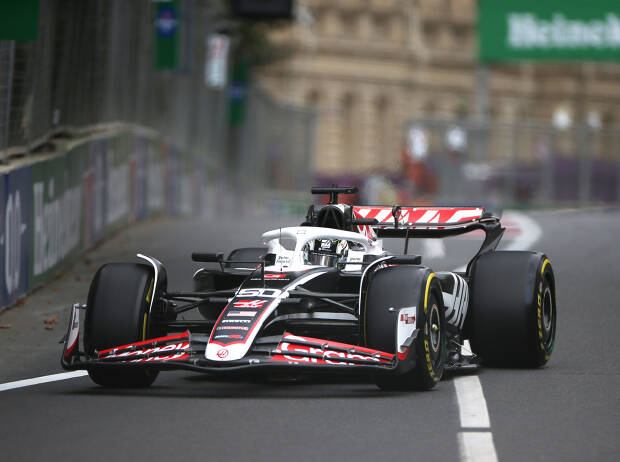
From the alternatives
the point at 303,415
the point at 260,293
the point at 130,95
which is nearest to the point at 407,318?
the point at 260,293

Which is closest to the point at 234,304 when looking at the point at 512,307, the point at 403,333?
→ the point at 403,333

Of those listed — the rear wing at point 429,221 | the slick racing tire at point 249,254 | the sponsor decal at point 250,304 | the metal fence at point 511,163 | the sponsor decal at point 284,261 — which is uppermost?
Result: the rear wing at point 429,221

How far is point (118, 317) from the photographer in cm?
920

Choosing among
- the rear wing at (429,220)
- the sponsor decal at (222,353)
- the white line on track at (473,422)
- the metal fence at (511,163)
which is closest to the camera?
the white line on track at (473,422)

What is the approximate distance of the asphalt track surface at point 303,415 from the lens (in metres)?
7.20

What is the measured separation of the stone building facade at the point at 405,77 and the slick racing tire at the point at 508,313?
80534 millimetres

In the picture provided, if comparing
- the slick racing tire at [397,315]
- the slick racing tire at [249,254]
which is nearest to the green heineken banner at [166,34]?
the slick racing tire at [249,254]

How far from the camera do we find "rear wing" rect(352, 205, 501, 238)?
36.6 feet

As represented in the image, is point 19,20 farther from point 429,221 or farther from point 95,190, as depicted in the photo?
point 95,190

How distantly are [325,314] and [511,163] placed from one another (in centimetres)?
3235

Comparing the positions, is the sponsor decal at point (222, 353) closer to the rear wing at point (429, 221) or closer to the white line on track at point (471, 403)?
the white line on track at point (471, 403)

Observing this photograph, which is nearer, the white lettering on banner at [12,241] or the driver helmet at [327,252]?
the driver helmet at [327,252]

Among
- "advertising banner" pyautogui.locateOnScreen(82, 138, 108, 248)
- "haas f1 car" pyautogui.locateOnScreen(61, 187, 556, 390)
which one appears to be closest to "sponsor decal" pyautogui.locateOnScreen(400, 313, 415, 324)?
"haas f1 car" pyautogui.locateOnScreen(61, 187, 556, 390)

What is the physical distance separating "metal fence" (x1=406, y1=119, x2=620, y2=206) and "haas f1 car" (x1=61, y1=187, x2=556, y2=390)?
29.7 metres
